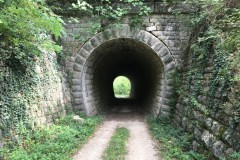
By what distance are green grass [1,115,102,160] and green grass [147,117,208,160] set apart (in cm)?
222

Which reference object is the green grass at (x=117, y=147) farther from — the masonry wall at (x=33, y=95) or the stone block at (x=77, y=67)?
the stone block at (x=77, y=67)

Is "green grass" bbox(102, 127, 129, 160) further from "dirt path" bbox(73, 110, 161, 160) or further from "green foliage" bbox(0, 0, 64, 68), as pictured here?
"green foliage" bbox(0, 0, 64, 68)

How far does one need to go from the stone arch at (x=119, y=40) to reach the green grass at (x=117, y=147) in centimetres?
241

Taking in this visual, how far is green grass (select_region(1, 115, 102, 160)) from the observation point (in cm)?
537

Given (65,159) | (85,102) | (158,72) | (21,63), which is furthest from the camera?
(158,72)

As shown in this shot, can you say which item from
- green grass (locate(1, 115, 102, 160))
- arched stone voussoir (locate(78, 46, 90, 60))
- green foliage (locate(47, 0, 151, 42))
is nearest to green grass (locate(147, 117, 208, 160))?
green grass (locate(1, 115, 102, 160))

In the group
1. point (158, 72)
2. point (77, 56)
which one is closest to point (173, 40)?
point (158, 72)


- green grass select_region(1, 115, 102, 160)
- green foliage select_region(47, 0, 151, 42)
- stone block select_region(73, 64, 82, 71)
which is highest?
green foliage select_region(47, 0, 151, 42)

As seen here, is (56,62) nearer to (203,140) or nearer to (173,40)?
(173,40)

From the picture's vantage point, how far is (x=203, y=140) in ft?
19.4

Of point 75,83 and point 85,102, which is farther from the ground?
point 75,83

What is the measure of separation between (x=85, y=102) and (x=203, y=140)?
565 centimetres

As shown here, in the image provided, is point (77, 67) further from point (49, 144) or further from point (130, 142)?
point (49, 144)

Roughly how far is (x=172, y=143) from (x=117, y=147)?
1.55 meters
